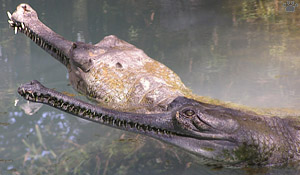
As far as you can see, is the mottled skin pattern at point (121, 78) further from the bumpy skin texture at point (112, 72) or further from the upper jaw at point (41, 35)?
the upper jaw at point (41, 35)

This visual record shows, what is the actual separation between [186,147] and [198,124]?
0.27m

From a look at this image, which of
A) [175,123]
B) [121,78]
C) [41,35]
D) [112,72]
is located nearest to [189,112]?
[175,123]

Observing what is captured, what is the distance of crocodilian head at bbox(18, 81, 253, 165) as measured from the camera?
121 inches

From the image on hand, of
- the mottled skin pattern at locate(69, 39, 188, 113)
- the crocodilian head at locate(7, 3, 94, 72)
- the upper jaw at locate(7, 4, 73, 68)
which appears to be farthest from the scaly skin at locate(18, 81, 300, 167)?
the upper jaw at locate(7, 4, 73, 68)

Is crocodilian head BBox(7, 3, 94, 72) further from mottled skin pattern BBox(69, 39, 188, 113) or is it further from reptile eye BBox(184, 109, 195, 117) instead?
reptile eye BBox(184, 109, 195, 117)

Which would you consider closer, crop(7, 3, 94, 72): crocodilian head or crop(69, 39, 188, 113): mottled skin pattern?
crop(69, 39, 188, 113): mottled skin pattern

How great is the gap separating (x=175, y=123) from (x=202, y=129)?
257 mm

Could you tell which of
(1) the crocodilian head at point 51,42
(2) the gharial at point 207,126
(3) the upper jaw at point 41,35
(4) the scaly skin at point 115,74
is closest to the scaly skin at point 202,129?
(2) the gharial at point 207,126

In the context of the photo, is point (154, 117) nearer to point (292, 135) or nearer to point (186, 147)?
point (186, 147)

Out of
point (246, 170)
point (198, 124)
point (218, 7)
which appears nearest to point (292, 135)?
point (246, 170)

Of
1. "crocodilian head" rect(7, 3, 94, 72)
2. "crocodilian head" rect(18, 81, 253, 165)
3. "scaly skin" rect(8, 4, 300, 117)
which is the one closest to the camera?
"crocodilian head" rect(18, 81, 253, 165)

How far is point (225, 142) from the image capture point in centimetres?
313

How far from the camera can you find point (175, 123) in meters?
3.14

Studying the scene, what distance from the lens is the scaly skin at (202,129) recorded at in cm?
307
